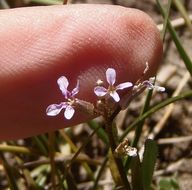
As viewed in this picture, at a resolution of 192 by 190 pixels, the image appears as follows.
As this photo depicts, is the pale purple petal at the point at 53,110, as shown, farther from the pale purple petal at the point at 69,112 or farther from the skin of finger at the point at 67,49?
the skin of finger at the point at 67,49

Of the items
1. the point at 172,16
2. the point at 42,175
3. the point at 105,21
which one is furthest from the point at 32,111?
the point at 172,16

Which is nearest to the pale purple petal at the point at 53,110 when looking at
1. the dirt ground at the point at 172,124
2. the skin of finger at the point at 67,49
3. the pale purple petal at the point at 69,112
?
the pale purple petal at the point at 69,112

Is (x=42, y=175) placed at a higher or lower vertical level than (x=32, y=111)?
lower

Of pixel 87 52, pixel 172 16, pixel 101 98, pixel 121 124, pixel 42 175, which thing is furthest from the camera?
pixel 172 16

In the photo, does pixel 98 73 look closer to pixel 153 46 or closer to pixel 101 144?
pixel 153 46

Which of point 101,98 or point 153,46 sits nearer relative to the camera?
point 101,98

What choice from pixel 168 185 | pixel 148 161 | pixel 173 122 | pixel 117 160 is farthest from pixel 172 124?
pixel 117 160
